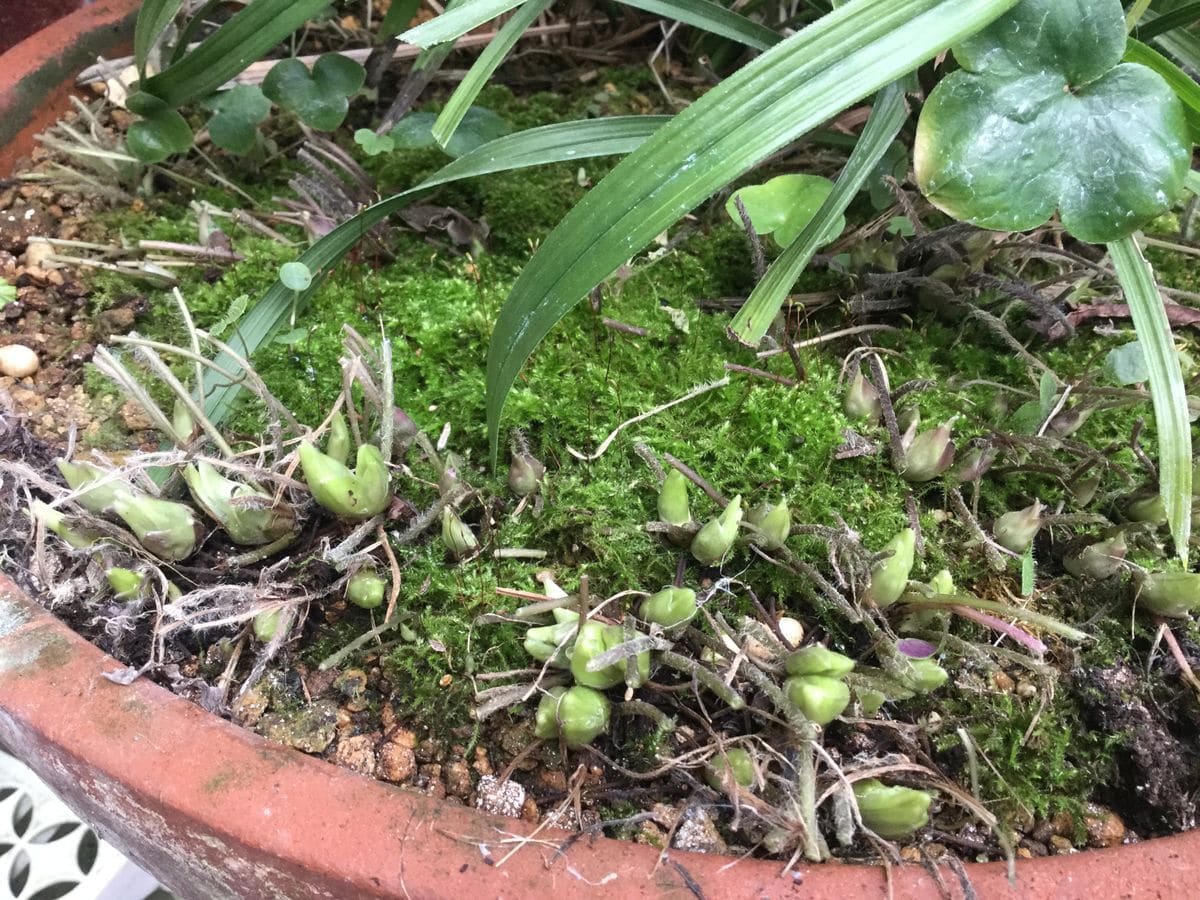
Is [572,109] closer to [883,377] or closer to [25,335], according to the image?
[883,377]

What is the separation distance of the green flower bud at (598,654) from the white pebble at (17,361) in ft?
2.51

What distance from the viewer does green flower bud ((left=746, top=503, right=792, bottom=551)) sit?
2.21ft

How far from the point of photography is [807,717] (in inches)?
22.7

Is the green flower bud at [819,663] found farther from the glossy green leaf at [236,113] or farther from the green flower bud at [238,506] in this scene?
the glossy green leaf at [236,113]

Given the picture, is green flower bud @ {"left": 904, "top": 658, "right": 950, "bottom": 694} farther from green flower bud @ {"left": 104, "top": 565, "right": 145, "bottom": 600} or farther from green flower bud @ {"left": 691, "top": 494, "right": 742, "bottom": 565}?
green flower bud @ {"left": 104, "top": 565, "right": 145, "bottom": 600}

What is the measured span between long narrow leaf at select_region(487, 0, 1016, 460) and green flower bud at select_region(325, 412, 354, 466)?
28 centimetres

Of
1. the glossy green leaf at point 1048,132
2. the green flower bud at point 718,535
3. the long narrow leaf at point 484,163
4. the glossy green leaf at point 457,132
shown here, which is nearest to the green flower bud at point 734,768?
the green flower bud at point 718,535

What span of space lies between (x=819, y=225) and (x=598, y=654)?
0.46 metres

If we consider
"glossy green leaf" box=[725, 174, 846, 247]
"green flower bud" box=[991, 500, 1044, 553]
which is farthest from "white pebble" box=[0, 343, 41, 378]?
"green flower bud" box=[991, 500, 1044, 553]

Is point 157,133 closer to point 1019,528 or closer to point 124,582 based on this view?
point 124,582

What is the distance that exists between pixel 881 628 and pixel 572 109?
915 millimetres

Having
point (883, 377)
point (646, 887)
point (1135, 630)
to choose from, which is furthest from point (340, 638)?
point (1135, 630)

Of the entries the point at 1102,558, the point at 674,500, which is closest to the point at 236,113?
the point at 674,500

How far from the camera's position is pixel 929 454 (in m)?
0.74
